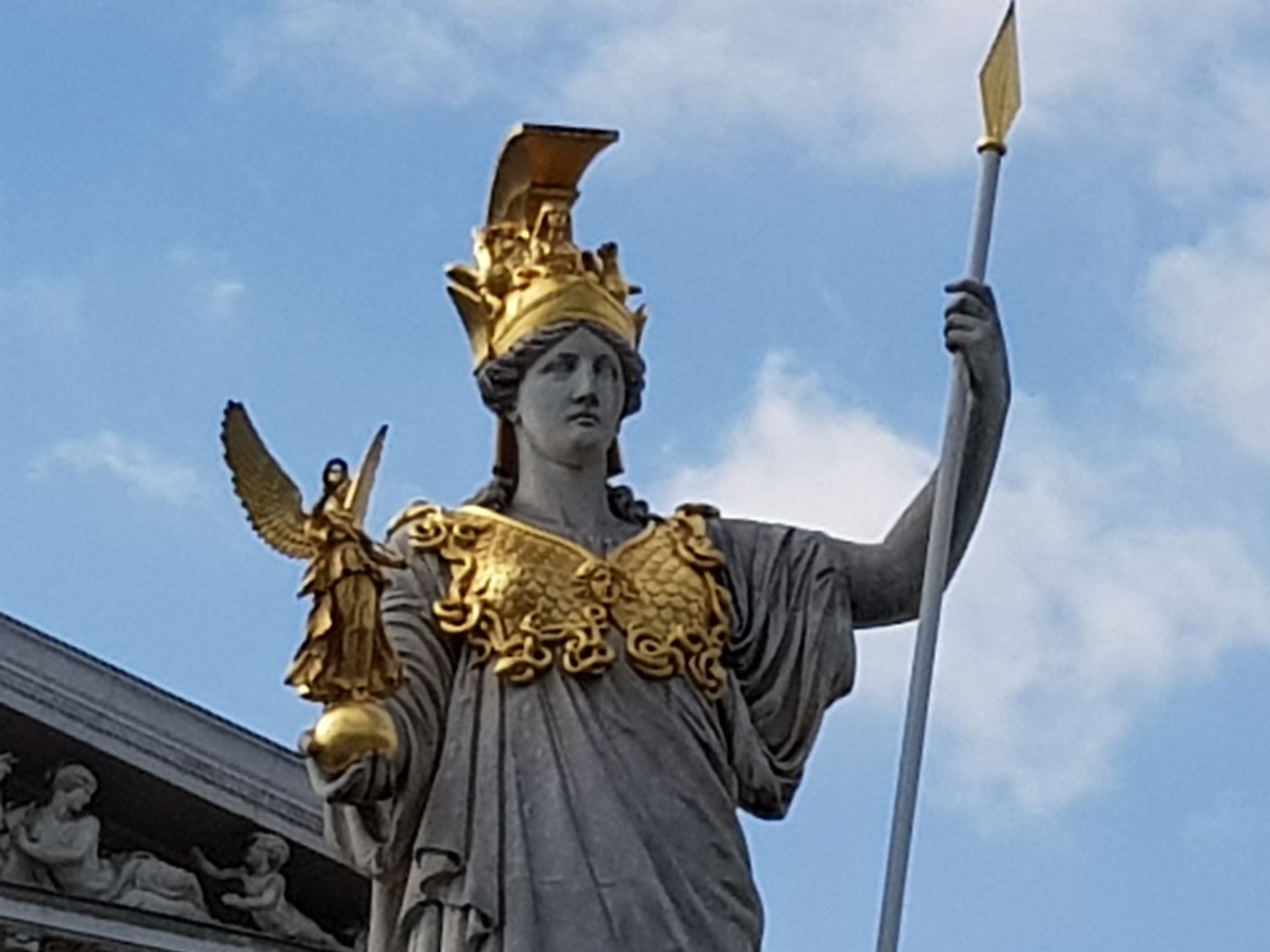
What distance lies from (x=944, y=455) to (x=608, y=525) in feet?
2.19

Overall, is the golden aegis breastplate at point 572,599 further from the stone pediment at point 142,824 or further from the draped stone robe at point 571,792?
the stone pediment at point 142,824

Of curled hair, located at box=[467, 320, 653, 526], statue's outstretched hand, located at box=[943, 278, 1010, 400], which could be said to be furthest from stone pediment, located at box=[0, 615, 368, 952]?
statue's outstretched hand, located at box=[943, 278, 1010, 400]

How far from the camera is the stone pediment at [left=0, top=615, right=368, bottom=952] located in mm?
28125

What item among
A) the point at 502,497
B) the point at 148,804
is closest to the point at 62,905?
the point at 148,804

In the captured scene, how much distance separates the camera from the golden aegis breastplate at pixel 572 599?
366 inches

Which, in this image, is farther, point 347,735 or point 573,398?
point 573,398

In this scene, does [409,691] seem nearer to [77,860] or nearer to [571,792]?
[571,792]

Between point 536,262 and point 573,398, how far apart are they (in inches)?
11.5

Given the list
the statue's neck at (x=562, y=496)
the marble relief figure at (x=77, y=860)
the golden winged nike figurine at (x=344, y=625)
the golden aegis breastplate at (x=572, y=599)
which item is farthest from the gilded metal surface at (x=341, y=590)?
the marble relief figure at (x=77, y=860)

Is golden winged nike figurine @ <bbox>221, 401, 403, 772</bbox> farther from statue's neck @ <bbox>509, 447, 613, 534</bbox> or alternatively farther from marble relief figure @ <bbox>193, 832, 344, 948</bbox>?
marble relief figure @ <bbox>193, 832, 344, 948</bbox>

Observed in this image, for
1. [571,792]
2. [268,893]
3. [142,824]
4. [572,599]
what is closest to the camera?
[571,792]

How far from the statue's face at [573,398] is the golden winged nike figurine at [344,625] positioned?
60 cm

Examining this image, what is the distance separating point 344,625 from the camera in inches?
352

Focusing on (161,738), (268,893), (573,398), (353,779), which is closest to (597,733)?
(353,779)
